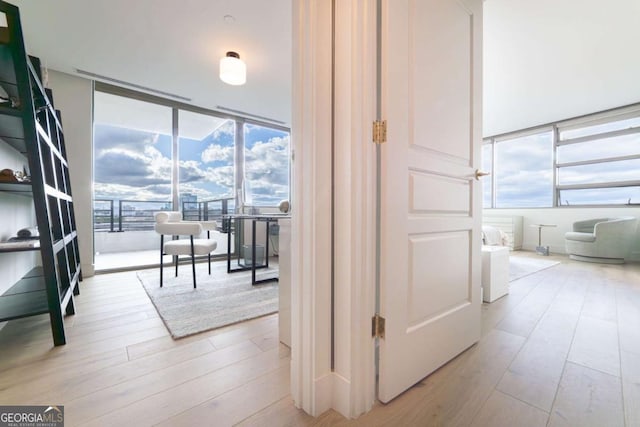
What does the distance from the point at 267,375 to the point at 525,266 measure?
411 centimetres

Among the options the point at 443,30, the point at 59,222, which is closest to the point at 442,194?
the point at 443,30

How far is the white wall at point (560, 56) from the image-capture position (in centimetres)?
215

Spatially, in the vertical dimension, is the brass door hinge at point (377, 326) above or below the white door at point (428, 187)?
below

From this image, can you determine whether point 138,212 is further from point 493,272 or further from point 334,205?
point 493,272

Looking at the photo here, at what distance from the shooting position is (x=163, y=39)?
2332mm

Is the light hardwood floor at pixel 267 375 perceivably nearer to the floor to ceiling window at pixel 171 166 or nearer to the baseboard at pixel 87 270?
the baseboard at pixel 87 270

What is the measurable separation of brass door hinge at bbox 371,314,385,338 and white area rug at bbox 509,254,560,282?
9.08 feet

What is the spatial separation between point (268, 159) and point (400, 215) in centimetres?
403

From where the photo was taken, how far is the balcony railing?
4199 millimetres

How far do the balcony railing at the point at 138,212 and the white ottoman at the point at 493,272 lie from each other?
12.0 ft

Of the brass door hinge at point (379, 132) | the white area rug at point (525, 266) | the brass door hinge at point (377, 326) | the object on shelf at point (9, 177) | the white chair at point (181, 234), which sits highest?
the brass door hinge at point (379, 132)

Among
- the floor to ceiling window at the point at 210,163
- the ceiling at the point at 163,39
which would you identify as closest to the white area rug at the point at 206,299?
the floor to ceiling window at the point at 210,163

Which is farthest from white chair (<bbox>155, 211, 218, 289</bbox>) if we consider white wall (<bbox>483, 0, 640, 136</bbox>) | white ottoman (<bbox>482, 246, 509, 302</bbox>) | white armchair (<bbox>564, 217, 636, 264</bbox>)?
white armchair (<bbox>564, 217, 636, 264</bbox>)

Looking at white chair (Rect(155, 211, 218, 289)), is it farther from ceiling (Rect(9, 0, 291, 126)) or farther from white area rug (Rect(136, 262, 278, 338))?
ceiling (Rect(9, 0, 291, 126))
